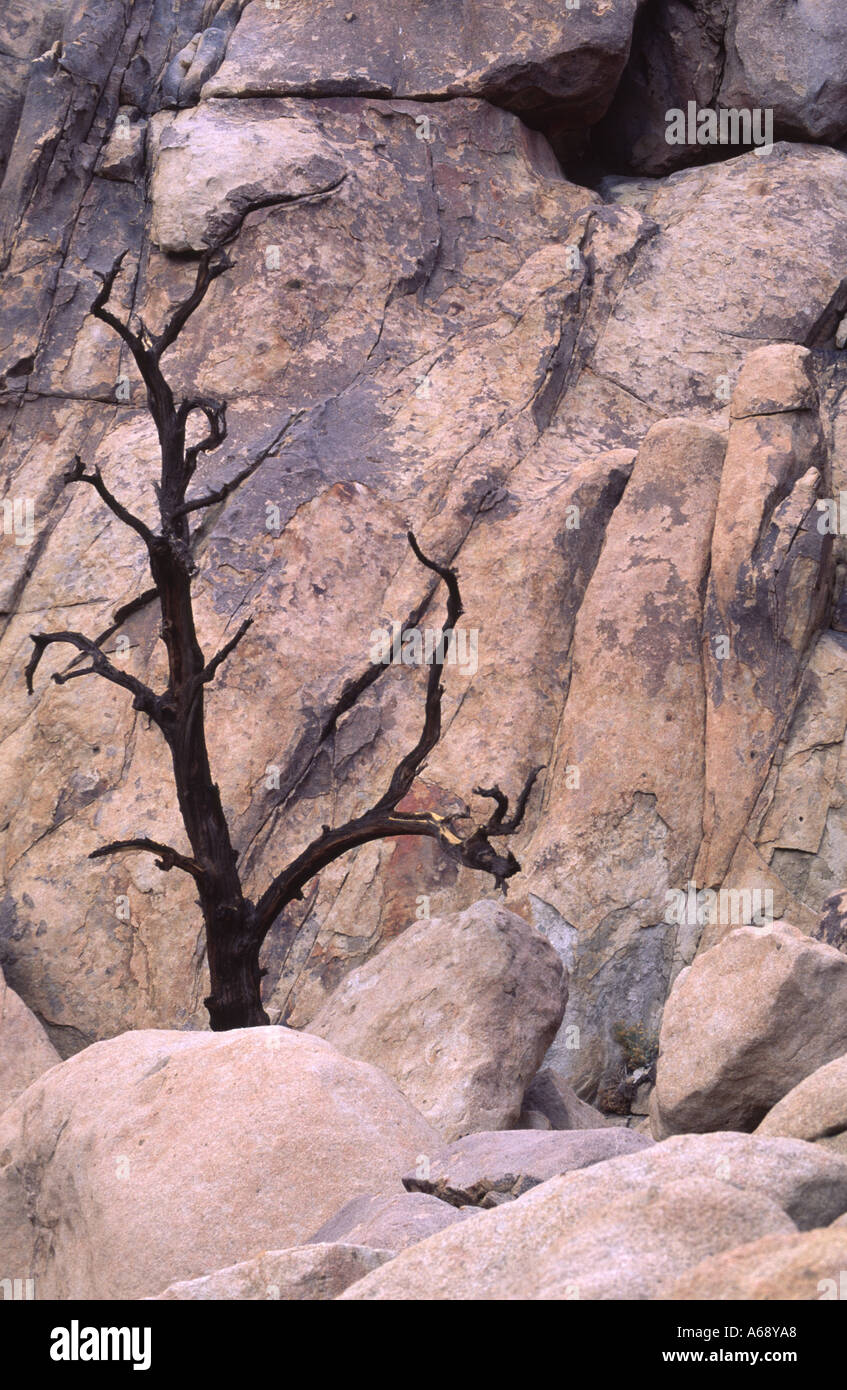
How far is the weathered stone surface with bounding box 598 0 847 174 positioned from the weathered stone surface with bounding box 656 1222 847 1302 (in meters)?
15.9

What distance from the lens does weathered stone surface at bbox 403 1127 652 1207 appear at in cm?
534

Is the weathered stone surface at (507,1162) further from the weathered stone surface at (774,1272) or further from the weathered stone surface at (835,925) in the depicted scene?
the weathered stone surface at (835,925)

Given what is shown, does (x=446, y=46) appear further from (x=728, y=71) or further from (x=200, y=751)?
(x=200, y=751)

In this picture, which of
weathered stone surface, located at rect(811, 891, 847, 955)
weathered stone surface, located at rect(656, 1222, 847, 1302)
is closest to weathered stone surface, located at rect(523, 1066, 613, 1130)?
weathered stone surface, located at rect(811, 891, 847, 955)

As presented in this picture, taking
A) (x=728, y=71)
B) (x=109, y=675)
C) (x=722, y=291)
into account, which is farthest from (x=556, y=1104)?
(x=728, y=71)

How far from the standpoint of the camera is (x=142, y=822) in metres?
11.6

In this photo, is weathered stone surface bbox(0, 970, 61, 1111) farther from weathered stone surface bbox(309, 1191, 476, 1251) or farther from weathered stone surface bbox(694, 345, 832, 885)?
weathered stone surface bbox(694, 345, 832, 885)

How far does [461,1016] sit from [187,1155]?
2.82 meters

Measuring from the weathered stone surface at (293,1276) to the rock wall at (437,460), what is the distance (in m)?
6.68

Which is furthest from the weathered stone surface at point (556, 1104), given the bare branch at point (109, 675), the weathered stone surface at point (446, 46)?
the weathered stone surface at point (446, 46)

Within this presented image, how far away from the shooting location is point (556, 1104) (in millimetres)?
8570

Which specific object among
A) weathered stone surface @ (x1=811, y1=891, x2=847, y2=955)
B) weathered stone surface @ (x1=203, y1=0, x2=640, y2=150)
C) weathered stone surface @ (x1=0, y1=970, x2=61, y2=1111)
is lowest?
weathered stone surface @ (x1=0, y1=970, x2=61, y2=1111)

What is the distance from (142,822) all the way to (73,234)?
274 inches
